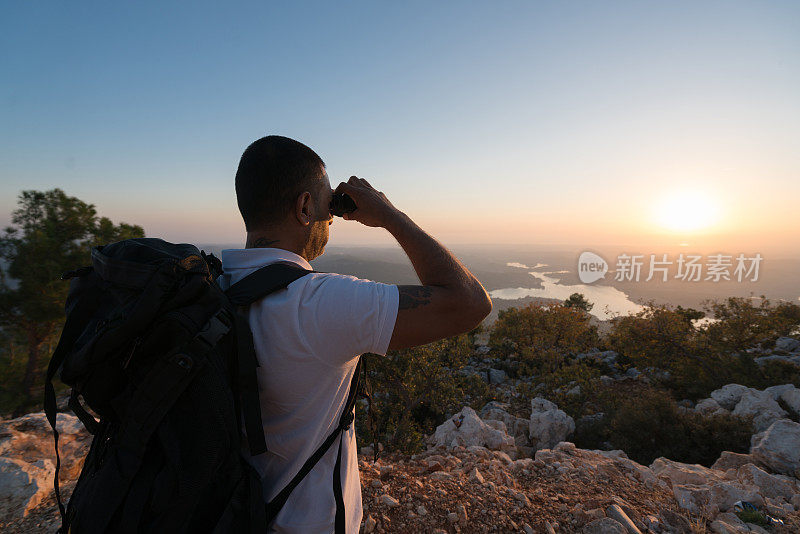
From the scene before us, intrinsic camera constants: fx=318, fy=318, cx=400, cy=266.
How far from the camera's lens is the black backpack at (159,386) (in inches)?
39.1

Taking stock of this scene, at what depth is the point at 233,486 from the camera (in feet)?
3.76

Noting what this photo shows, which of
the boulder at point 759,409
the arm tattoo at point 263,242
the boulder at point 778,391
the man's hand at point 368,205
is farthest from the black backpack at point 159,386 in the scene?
the boulder at point 778,391

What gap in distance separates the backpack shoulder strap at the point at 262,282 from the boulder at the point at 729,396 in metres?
15.6

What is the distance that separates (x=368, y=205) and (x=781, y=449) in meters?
10.2

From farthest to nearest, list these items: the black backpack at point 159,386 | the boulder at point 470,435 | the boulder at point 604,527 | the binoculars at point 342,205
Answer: the boulder at point 470,435 < the boulder at point 604,527 < the binoculars at point 342,205 < the black backpack at point 159,386

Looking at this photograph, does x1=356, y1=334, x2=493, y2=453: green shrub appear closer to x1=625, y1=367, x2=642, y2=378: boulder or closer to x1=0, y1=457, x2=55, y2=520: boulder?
x1=0, y1=457, x2=55, y2=520: boulder

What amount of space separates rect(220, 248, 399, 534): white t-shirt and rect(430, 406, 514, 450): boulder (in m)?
6.68

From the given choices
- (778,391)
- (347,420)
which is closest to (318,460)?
(347,420)

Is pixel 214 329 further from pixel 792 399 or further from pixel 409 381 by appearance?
pixel 792 399

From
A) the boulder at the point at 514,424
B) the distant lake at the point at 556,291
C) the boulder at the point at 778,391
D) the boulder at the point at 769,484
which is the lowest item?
the distant lake at the point at 556,291

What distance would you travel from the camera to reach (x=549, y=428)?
9812 mm

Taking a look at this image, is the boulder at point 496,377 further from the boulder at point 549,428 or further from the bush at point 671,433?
the bush at point 671,433

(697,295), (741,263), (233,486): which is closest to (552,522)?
(233,486)

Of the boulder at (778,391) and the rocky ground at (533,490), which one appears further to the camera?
the boulder at (778,391)
